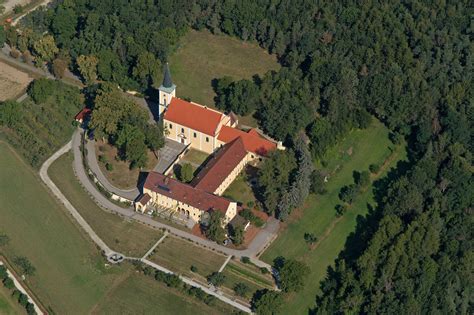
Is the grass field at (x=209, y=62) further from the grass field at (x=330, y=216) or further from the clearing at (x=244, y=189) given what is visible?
the grass field at (x=330, y=216)

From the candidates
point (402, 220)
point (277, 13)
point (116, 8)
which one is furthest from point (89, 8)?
point (402, 220)

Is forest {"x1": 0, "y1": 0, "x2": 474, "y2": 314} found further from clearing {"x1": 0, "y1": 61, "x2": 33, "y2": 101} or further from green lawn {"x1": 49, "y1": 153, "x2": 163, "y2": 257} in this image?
green lawn {"x1": 49, "y1": 153, "x2": 163, "y2": 257}

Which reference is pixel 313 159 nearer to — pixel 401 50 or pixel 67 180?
pixel 401 50

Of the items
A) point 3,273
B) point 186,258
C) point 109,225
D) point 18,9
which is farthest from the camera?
point 18,9

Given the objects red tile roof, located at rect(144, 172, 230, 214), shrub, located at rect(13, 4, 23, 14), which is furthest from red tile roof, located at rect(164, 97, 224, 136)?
shrub, located at rect(13, 4, 23, 14)

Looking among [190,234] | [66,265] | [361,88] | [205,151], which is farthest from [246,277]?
[361,88]

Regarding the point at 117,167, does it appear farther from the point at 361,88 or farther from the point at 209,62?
the point at 361,88

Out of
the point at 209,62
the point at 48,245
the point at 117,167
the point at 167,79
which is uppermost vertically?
the point at 167,79
